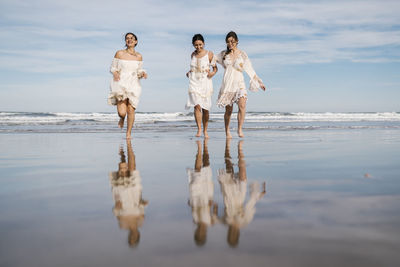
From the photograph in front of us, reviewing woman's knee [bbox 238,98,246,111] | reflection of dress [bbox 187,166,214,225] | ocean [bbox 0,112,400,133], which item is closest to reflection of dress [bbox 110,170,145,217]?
reflection of dress [bbox 187,166,214,225]

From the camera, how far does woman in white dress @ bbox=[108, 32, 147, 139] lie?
7477 millimetres

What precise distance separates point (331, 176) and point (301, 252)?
1.54 m

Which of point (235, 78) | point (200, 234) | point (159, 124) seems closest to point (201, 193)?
point (200, 234)

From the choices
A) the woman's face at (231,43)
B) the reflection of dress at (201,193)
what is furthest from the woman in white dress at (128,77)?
the reflection of dress at (201,193)

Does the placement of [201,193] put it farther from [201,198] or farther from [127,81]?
[127,81]

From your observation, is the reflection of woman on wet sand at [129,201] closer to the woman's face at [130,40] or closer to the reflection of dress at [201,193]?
the reflection of dress at [201,193]

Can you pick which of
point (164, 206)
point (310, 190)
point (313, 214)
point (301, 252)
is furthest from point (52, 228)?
point (310, 190)

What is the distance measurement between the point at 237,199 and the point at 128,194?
0.58 meters

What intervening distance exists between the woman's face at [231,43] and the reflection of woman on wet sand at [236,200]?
16.0 feet

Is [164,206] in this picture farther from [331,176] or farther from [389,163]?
[389,163]

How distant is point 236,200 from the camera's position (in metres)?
1.86

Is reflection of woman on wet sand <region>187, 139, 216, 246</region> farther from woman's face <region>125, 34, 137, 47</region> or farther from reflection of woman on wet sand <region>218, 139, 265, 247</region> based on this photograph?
woman's face <region>125, 34, 137, 47</region>

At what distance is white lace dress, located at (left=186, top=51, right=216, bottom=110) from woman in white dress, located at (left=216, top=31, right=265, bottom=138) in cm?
27

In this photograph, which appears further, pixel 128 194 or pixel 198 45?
pixel 198 45
